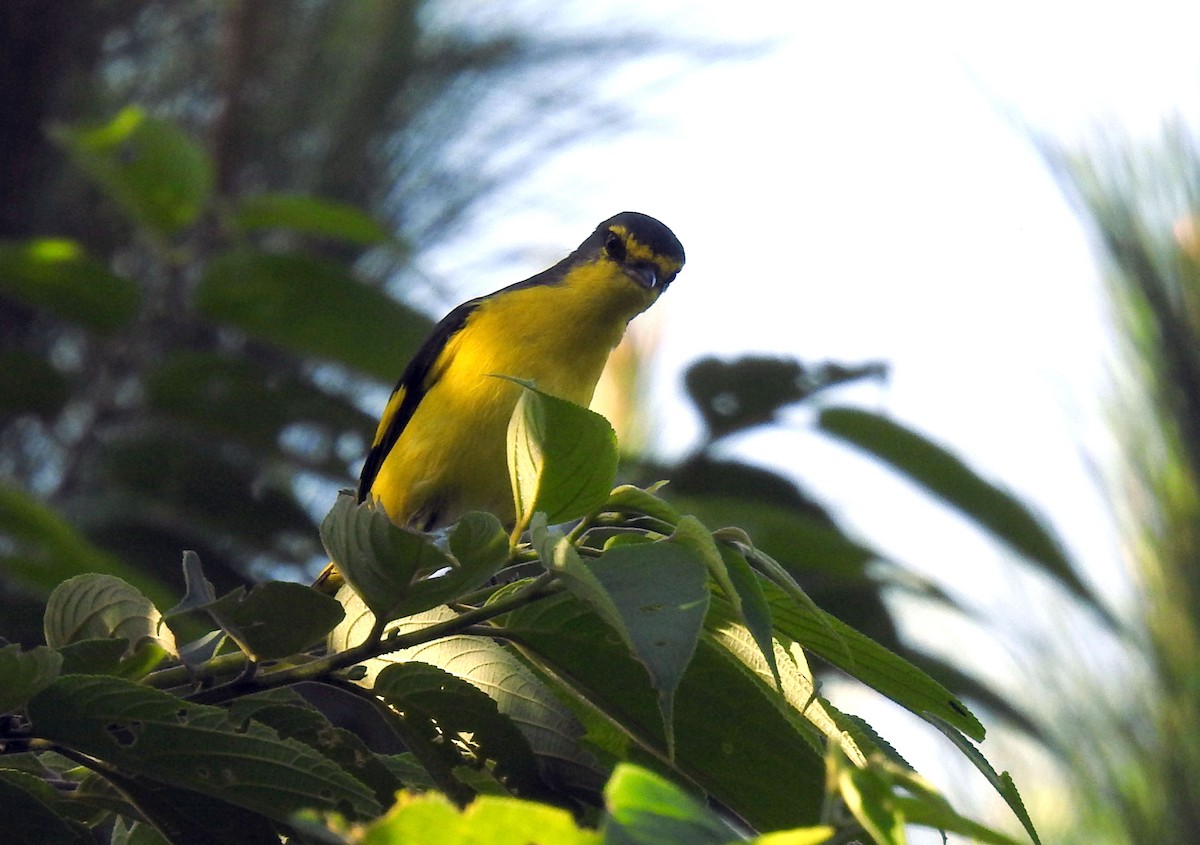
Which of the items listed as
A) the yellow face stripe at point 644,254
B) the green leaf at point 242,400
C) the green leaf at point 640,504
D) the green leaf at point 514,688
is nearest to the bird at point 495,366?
the yellow face stripe at point 644,254

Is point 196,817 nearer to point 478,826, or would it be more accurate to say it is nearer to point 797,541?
point 478,826

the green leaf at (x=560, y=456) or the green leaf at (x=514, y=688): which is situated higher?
the green leaf at (x=560, y=456)

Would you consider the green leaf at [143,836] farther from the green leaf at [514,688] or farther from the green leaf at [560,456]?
the green leaf at [560,456]

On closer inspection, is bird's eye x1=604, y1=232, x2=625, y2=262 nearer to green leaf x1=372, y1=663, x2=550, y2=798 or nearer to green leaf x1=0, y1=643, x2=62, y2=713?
green leaf x1=372, y1=663, x2=550, y2=798

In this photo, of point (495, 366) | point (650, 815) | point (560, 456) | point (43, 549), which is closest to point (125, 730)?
point (560, 456)

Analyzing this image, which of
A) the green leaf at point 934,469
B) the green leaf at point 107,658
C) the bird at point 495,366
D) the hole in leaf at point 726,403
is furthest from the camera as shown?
the green leaf at point 934,469

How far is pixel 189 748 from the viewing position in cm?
116

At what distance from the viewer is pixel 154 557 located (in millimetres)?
4410

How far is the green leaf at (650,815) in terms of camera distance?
2.19ft

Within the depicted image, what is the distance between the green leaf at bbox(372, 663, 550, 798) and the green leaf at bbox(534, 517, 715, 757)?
27cm

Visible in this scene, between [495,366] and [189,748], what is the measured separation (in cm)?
210

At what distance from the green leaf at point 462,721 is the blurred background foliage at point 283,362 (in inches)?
89.8

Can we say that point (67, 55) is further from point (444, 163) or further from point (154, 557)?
point (154, 557)

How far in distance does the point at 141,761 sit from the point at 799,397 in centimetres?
366
